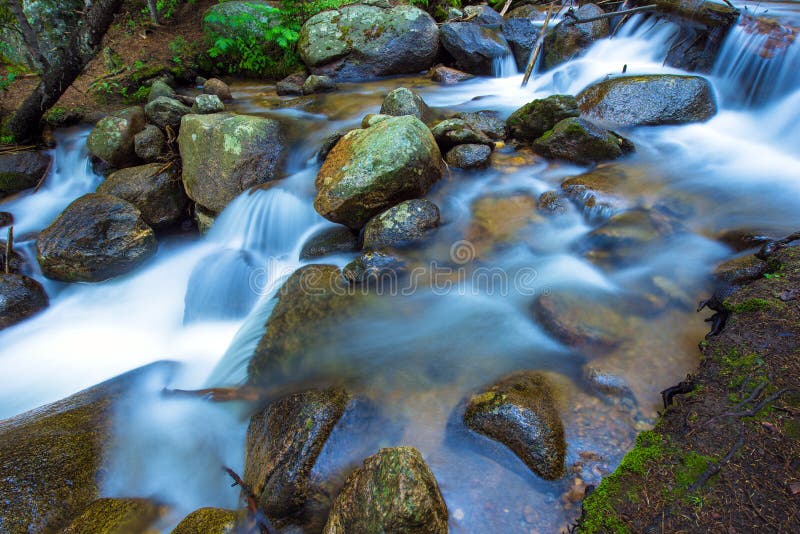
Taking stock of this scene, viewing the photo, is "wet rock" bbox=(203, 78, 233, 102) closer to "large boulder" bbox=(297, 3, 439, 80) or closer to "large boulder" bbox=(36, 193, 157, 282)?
"large boulder" bbox=(297, 3, 439, 80)

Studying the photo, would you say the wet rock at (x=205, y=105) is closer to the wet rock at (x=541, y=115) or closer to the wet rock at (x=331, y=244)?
the wet rock at (x=331, y=244)

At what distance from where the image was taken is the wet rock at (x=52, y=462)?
246cm

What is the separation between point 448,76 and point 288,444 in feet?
27.7

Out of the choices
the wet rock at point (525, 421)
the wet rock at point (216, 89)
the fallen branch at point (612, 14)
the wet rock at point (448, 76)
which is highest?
the fallen branch at point (612, 14)

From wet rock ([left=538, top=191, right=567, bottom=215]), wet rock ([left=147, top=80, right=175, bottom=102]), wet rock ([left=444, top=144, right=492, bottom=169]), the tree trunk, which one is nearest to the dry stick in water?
wet rock ([left=444, top=144, right=492, bottom=169])

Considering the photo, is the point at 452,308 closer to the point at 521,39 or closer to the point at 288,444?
the point at 288,444

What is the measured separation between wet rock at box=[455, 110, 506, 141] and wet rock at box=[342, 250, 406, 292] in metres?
3.06

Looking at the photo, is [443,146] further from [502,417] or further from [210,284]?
[502,417]

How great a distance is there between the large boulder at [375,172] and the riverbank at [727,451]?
3345 mm

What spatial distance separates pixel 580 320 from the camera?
3545mm

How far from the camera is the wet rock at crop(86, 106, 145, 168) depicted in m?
6.30

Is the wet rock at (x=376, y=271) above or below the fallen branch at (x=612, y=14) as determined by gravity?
below

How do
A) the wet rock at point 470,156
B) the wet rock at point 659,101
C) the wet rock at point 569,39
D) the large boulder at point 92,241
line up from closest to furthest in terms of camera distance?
the large boulder at point 92,241 < the wet rock at point 470,156 < the wet rock at point 659,101 < the wet rock at point 569,39

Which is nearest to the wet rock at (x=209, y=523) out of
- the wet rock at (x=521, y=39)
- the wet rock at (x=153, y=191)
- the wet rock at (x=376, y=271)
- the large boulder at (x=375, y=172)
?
the wet rock at (x=376, y=271)
